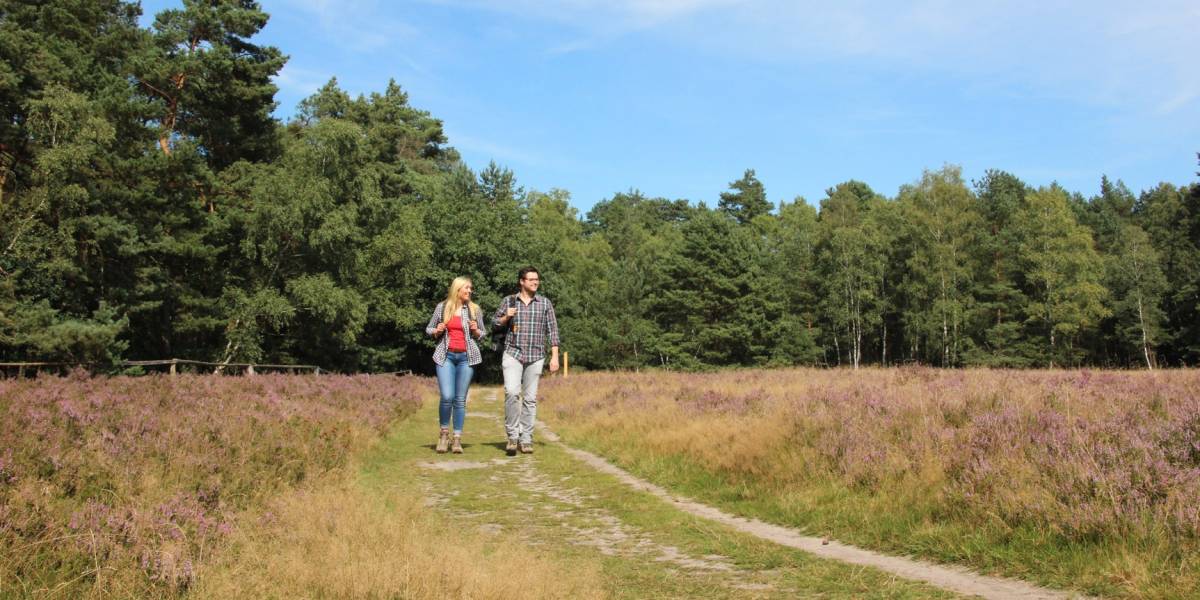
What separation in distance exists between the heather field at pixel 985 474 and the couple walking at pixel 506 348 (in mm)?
1630

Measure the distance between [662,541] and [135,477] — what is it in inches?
144

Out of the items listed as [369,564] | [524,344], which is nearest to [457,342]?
[524,344]

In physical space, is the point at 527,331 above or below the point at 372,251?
below

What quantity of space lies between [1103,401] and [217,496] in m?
8.11

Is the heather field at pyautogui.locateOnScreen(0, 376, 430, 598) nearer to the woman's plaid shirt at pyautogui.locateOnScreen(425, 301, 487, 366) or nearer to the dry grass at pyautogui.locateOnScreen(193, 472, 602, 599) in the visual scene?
the dry grass at pyautogui.locateOnScreen(193, 472, 602, 599)

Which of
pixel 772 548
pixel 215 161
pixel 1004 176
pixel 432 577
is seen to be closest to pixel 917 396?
pixel 772 548

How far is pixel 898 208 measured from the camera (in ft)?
220

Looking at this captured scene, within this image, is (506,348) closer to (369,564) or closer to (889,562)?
(889,562)

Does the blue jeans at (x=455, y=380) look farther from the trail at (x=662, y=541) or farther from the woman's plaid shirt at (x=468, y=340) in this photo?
the trail at (x=662, y=541)

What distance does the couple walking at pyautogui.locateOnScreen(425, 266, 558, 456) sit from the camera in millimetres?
9789

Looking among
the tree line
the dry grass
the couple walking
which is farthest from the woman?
the tree line

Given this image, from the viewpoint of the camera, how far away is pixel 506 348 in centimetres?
1012

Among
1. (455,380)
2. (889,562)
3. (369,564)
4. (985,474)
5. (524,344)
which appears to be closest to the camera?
(369,564)

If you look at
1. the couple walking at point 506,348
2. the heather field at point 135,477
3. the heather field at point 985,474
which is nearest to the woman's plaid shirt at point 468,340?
the couple walking at point 506,348
